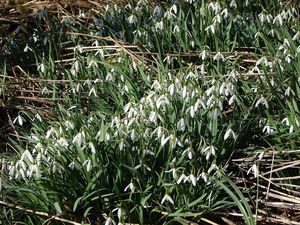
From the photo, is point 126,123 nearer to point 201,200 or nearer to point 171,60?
point 201,200

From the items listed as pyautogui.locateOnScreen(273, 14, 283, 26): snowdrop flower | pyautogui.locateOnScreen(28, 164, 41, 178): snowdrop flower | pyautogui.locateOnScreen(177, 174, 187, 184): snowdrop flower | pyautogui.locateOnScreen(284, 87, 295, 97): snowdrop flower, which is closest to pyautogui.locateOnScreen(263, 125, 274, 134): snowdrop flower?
pyautogui.locateOnScreen(284, 87, 295, 97): snowdrop flower

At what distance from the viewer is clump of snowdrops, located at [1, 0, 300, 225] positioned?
3.01 metres

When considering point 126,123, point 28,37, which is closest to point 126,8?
point 28,37

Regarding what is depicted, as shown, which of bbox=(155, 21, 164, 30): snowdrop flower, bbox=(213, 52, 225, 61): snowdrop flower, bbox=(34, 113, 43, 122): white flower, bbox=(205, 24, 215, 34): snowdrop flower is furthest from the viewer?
bbox=(155, 21, 164, 30): snowdrop flower

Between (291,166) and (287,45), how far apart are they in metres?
0.93

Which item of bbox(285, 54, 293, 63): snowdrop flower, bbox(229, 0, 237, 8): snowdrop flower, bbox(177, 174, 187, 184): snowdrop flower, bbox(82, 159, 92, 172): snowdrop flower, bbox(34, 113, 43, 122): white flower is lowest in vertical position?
bbox(177, 174, 187, 184): snowdrop flower

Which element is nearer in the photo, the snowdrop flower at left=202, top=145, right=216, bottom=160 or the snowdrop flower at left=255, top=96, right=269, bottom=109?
the snowdrop flower at left=202, top=145, right=216, bottom=160

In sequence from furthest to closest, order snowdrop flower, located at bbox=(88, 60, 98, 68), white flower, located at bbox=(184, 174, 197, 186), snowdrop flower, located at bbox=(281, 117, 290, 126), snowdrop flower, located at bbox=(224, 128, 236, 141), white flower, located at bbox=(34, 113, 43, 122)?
snowdrop flower, located at bbox=(88, 60, 98, 68) < white flower, located at bbox=(34, 113, 43, 122) < snowdrop flower, located at bbox=(281, 117, 290, 126) < snowdrop flower, located at bbox=(224, 128, 236, 141) < white flower, located at bbox=(184, 174, 197, 186)

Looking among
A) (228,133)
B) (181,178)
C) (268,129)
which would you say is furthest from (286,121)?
(181,178)

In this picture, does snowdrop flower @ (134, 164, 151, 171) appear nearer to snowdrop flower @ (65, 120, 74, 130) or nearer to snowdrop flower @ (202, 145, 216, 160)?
snowdrop flower @ (202, 145, 216, 160)

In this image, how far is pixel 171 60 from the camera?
155 inches

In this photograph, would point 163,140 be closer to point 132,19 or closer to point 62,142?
point 62,142

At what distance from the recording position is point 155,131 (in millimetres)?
3070

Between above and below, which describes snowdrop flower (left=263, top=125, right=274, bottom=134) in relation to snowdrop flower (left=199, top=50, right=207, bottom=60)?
below
